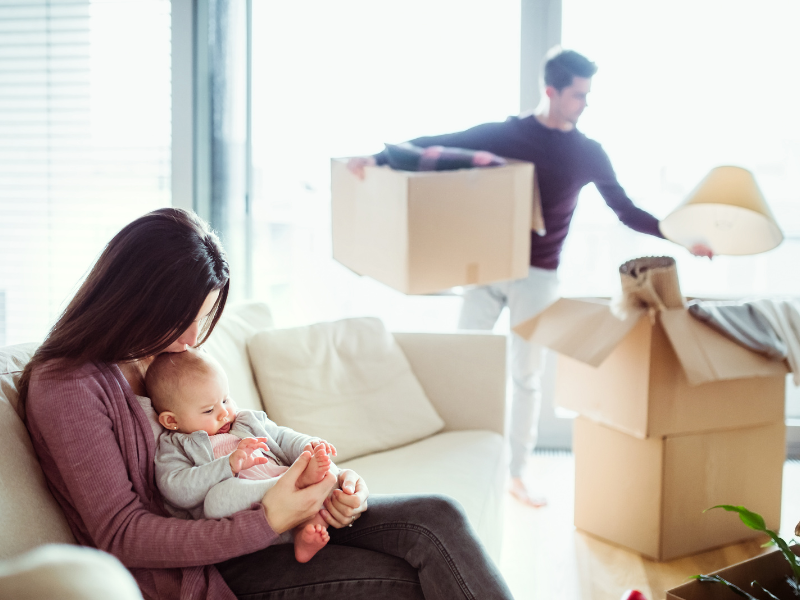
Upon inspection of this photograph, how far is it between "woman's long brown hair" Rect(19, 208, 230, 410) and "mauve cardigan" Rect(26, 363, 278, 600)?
4 cm

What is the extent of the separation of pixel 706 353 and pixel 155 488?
141 centimetres

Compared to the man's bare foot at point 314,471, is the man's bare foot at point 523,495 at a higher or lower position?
lower

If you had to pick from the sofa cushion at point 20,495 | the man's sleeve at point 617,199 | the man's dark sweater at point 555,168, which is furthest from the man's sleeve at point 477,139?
the sofa cushion at point 20,495

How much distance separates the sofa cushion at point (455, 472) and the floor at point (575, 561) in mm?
191

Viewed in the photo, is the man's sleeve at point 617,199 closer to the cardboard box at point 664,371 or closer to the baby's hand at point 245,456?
the cardboard box at point 664,371

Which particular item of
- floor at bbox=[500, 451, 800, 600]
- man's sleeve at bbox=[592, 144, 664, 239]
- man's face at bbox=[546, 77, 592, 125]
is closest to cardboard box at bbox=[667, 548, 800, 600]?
floor at bbox=[500, 451, 800, 600]

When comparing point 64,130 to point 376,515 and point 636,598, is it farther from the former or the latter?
point 636,598

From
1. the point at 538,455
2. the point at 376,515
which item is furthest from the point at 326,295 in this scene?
the point at 376,515

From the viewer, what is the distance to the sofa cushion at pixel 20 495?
95 cm

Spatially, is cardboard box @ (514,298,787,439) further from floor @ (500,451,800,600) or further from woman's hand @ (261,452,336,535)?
woman's hand @ (261,452,336,535)

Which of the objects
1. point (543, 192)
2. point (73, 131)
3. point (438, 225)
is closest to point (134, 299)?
point (438, 225)

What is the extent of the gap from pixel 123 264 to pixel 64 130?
197 cm

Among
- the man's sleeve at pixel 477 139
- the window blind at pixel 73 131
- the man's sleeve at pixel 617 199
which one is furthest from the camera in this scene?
the window blind at pixel 73 131

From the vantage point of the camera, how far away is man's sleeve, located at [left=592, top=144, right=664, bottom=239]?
231cm
